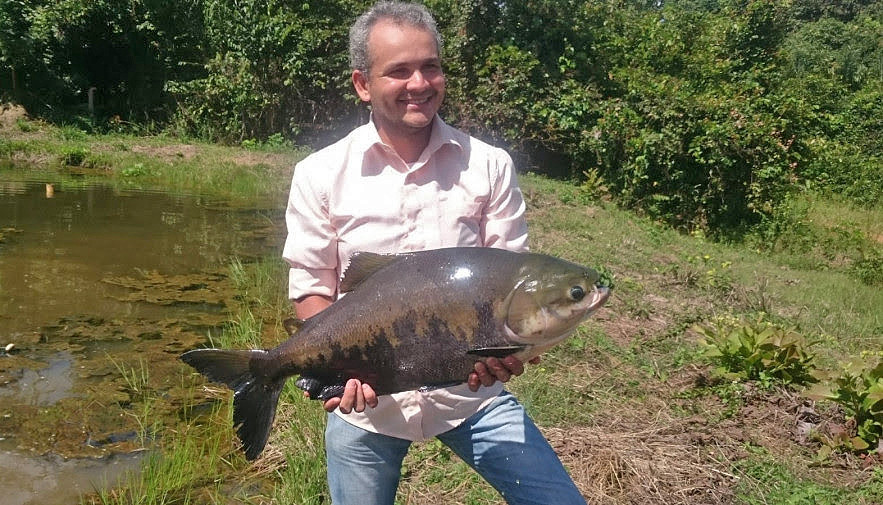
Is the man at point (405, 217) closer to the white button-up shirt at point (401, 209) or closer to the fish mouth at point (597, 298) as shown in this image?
the white button-up shirt at point (401, 209)

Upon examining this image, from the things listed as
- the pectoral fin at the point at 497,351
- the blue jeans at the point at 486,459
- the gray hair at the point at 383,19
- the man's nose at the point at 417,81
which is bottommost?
the blue jeans at the point at 486,459

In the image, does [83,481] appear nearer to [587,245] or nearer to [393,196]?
[393,196]

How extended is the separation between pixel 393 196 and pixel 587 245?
23.3 feet

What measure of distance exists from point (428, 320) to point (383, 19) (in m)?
0.96

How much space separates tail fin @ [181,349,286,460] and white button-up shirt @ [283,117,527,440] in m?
0.25

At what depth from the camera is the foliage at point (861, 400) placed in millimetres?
4012

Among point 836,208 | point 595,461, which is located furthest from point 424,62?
point 836,208

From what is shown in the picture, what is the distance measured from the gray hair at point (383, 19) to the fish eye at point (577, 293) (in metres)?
0.89

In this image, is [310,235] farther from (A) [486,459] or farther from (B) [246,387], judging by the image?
(A) [486,459]

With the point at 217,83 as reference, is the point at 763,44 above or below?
above

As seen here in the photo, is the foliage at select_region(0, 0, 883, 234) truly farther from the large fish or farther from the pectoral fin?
the pectoral fin

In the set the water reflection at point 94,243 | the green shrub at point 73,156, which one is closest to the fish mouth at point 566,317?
the water reflection at point 94,243

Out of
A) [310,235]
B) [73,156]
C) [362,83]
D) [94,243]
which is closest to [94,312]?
[94,243]

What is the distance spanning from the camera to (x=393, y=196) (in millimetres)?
2248
